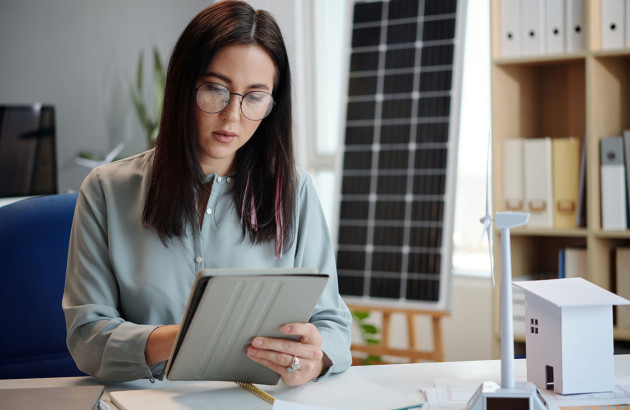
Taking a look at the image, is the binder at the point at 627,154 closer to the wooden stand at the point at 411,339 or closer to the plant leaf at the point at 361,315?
the wooden stand at the point at 411,339

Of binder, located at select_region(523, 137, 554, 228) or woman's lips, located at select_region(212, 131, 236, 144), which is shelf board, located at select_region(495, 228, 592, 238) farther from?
woman's lips, located at select_region(212, 131, 236, 144)

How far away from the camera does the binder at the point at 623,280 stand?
87.9 inches

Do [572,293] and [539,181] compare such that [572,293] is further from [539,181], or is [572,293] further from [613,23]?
[613,23]

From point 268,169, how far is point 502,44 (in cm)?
133

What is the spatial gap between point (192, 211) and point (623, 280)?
1608 millimetres

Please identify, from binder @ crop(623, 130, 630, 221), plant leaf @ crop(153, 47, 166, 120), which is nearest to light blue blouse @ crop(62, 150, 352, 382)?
binder @ crop(623, 130, 630, 221)

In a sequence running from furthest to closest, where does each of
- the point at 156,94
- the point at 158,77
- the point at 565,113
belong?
the point at 156,94 → the point at 158,77 → the point at 565,113

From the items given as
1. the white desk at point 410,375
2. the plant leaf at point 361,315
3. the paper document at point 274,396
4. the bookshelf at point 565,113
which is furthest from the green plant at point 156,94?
the paper document at point 274,396

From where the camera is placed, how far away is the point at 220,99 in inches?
49.7

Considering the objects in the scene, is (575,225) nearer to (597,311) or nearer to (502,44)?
(502,44)

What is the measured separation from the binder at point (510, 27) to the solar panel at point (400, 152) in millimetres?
423

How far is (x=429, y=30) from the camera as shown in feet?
9.41

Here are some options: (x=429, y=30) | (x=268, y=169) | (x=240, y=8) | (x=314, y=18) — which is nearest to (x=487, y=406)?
(x=268, y=169)

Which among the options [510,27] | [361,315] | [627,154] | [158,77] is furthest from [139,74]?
[627,154]
